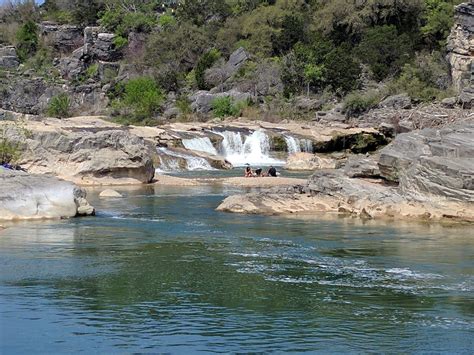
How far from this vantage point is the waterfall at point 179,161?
60297 mm

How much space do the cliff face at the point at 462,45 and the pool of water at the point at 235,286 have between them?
5508 cm

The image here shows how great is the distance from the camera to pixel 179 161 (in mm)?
61031

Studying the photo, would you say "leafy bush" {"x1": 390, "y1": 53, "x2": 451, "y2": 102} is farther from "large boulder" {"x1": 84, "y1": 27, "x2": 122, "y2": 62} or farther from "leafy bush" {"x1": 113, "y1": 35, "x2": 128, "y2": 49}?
"large boulder" {"x1": 84, "y1": 27, "x2": 122, "y2": 62}

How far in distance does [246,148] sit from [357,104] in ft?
58.4

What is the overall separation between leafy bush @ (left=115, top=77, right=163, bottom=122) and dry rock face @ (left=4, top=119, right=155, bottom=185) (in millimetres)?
39950

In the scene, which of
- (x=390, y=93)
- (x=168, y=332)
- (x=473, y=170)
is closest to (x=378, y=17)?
(x=390, y=93)

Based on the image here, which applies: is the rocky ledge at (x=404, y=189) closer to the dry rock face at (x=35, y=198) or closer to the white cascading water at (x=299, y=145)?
the dry rock face at (x=35, y=198)

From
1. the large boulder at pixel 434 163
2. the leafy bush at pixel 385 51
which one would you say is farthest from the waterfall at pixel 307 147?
the large boulder at pixel 434 163

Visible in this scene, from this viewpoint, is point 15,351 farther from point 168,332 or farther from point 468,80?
point 468,80

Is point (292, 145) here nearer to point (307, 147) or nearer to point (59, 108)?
point (307, 147)

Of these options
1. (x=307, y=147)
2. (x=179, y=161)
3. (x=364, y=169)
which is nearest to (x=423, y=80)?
(x=307, y=147)

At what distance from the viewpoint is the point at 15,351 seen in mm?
15859

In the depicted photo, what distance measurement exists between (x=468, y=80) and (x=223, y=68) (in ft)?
98.4

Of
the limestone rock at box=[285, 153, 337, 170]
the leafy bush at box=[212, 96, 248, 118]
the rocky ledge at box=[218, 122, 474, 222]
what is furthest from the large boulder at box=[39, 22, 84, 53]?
the rocky ledge at box=[218, 122, 474, 222]
